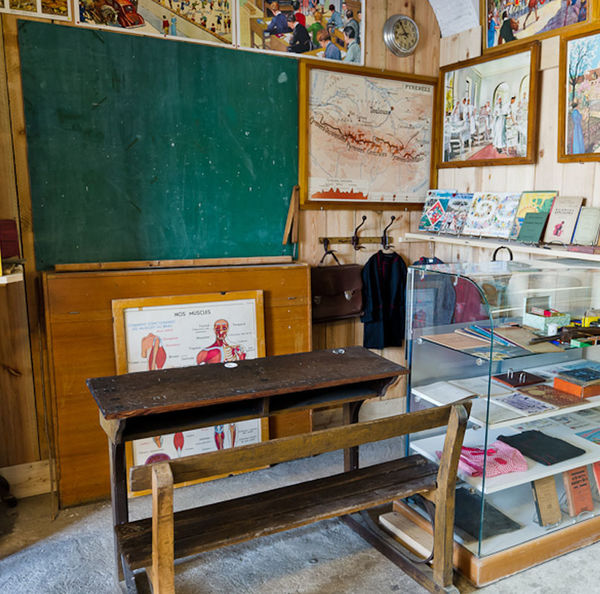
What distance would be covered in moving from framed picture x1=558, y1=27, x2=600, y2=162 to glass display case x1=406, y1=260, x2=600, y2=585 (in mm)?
681

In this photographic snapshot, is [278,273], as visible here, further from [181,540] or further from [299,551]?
[181,540]

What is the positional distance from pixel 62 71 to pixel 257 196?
1.15m

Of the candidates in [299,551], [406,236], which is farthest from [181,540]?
[406,236]

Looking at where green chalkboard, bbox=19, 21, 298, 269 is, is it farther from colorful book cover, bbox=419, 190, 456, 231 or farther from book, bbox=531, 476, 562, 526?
book, bbox=531, 476, 562, 526

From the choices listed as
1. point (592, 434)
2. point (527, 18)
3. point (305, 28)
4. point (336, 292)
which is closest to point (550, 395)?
point (592, 434)

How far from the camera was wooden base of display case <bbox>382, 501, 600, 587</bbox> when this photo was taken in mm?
2309

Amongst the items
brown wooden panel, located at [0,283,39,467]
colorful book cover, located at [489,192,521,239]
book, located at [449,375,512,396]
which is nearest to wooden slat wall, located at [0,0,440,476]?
brown wooden panel, located at [0,283,39,467]

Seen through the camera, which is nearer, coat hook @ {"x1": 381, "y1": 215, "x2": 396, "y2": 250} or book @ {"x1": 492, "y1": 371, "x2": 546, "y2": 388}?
book @ {"x1": 492, "y1": 371, "x2": 546, "y2": 388}

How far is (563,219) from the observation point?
2.99 m

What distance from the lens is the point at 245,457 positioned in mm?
1818

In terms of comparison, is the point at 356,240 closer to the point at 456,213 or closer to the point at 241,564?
the point at 456,213

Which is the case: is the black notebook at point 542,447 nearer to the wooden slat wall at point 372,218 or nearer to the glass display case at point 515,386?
the glass display case at point 515,386

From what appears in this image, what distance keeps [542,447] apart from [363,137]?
206cm

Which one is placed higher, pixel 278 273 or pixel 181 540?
pixel 278 273
